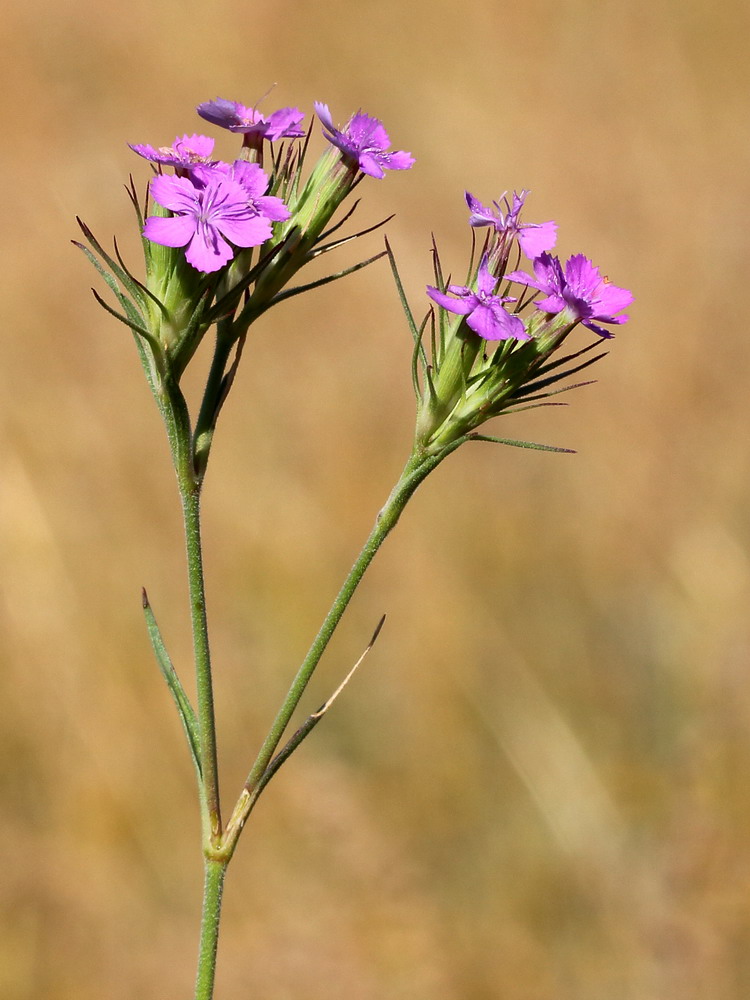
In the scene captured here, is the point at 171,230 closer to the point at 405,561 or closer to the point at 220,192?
the point at 220,192

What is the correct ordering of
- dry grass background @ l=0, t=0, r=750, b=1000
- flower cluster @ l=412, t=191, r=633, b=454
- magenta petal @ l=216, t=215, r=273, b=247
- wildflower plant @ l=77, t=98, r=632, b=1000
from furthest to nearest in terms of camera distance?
dry grass background @ l=0, t=0, r=750, b=1000
flower cluster @ l=412, t=191, r=633, b=454
wildflower plant @ l=77, t=98, r=632, b=1000
magenta petal @ l=216, t=215, r=273, b=247

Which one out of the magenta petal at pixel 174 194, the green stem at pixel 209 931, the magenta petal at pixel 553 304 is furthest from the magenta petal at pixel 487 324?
the green stem at pixel 209 931

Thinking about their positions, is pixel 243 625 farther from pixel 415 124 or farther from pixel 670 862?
pixel 415 124

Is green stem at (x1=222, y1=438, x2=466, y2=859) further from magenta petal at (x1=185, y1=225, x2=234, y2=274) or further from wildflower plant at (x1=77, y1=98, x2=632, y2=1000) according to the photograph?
magenta petal at (x1=185, y1=225, x2=234, y2=274)

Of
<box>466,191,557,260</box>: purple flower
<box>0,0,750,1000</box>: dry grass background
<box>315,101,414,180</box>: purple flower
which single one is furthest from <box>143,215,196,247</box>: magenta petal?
<box>0,0,750,1000</box>: dry grass background

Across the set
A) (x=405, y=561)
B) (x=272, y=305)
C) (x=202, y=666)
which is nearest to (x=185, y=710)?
(x=202, y=666)
